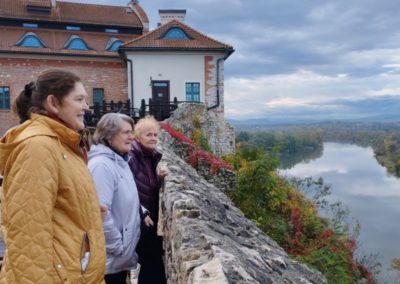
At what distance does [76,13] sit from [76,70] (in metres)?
4.98

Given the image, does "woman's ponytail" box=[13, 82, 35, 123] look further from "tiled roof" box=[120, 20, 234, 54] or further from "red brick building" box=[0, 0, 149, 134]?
"tiled roof" box=[120, 20, 234, 54]

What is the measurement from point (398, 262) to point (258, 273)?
49.4 ft

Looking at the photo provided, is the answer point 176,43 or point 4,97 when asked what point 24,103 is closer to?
point 176,43

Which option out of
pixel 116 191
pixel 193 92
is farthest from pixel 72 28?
pixel 116 191

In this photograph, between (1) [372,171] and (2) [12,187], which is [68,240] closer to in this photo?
(2) [12,187]

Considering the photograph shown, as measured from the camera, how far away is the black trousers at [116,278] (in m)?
2.66

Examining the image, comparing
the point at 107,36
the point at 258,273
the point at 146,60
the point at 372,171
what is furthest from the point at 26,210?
the point at 372,171

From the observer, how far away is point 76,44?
21.0 meters

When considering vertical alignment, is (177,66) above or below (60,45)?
below

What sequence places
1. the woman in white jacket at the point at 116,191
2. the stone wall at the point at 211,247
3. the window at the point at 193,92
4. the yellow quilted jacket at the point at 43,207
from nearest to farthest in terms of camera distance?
1. the yellow quilted jacket at the point at 43,207
2. the stone wall at the point at 211,247
3. the woman in white jacket at the point at 116,191
4. the window at the point at 193,92

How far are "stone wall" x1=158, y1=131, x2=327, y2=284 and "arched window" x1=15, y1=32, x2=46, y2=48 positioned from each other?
1957 centimetres

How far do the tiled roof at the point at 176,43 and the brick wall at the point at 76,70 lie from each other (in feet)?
6.01

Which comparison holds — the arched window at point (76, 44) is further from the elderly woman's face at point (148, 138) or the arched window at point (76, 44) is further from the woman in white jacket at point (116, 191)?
the woman in white jacket at point (116, 191)

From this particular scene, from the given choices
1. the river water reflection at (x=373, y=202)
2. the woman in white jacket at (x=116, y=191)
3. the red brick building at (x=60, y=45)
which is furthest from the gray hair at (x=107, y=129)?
the red brick building at (x=60, y=45)
